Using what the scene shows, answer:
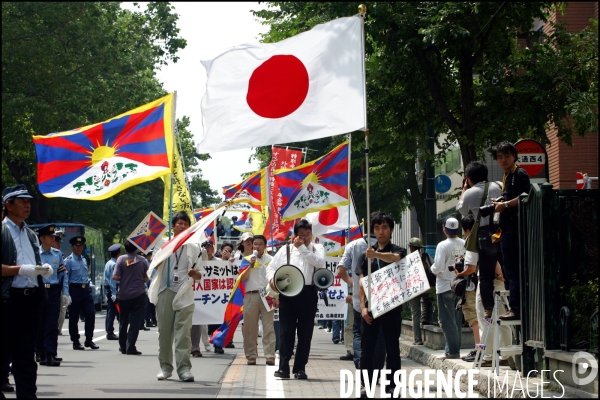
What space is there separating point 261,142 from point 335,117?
0.90 metres

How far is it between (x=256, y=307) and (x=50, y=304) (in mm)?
3112

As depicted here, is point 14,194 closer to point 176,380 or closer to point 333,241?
point 176,380

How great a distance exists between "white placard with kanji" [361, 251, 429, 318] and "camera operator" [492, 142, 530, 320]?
5.34 feet

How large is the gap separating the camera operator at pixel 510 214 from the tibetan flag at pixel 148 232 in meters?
10.8

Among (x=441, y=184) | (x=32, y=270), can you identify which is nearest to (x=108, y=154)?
(x=32, y=270)

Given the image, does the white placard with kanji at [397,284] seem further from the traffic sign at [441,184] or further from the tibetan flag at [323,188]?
the traffic sign at [441,184]

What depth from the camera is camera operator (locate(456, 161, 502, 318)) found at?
11.0 meters

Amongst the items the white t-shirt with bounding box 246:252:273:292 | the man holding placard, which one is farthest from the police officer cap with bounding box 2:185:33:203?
the white t-shirt with bounding box 246:252:273:292

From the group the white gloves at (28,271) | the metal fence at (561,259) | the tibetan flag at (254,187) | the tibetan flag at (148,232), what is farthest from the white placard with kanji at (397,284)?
the tibetan flag at (254,187)

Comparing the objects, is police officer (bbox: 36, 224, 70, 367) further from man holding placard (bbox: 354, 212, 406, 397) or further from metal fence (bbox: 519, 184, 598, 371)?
metal fence (bbox: 519, 184, 598, 371)

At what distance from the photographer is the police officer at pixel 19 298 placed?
28.8 feet

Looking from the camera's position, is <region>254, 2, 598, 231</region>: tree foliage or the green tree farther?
the green tree

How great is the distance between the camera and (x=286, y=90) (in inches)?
439

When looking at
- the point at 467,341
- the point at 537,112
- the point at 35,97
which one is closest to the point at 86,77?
the point at 35,97
